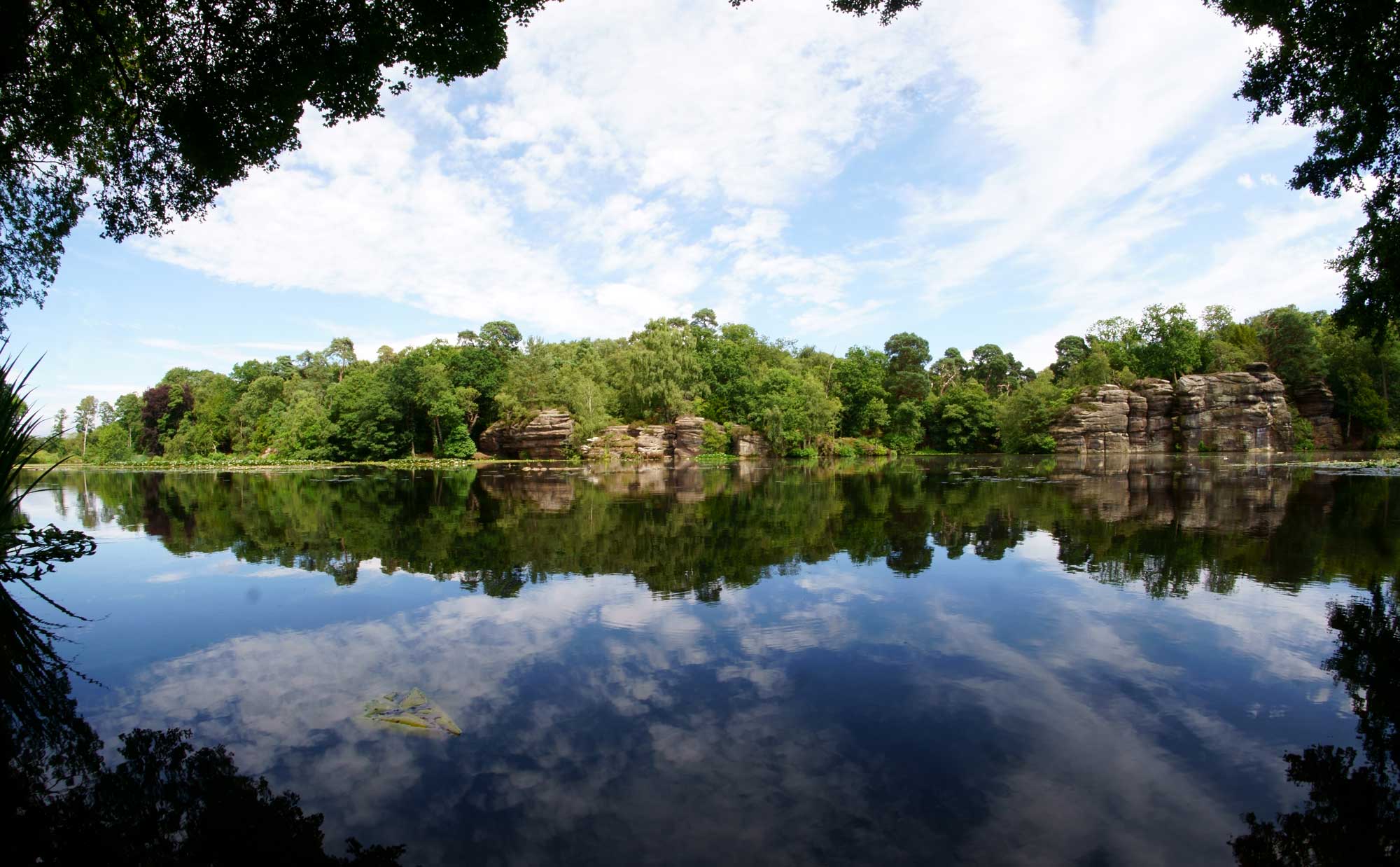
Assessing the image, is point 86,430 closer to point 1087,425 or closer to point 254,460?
point 254,460

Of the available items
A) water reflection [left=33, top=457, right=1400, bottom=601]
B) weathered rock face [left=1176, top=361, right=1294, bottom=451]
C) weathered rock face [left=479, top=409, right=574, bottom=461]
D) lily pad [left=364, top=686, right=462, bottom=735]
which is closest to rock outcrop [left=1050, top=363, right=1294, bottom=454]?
weathered rock face [left=1176, top=361, right=1294, bottom=451]

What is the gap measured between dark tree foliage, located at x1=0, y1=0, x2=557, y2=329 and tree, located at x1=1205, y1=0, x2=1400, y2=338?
470 inches

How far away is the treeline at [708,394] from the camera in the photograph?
2313 inches

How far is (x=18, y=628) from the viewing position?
7.34 metres

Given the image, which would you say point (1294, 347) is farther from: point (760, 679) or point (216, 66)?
point (216, 66)

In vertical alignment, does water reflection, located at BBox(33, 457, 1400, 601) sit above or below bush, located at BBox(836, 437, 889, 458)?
below

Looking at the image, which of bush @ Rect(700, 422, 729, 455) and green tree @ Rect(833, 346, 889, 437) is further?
green tree @ Rect(833, 346, 889, 437)

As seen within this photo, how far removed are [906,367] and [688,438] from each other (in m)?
39.1

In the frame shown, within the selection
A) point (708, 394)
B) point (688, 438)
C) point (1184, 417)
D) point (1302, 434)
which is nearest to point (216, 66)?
point (688, 438)

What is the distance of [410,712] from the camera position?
511 cm

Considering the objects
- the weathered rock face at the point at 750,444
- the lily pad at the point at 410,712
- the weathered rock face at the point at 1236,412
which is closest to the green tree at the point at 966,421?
the weathered rock face at the point at 1236,412

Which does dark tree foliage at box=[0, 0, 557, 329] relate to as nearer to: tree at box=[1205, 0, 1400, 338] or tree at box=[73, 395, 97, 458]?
tree at box=[1205, 0, 1400, 338]

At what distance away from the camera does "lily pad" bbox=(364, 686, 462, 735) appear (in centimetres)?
488

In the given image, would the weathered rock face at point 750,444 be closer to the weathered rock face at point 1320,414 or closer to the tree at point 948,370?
the tree at point 948,370
